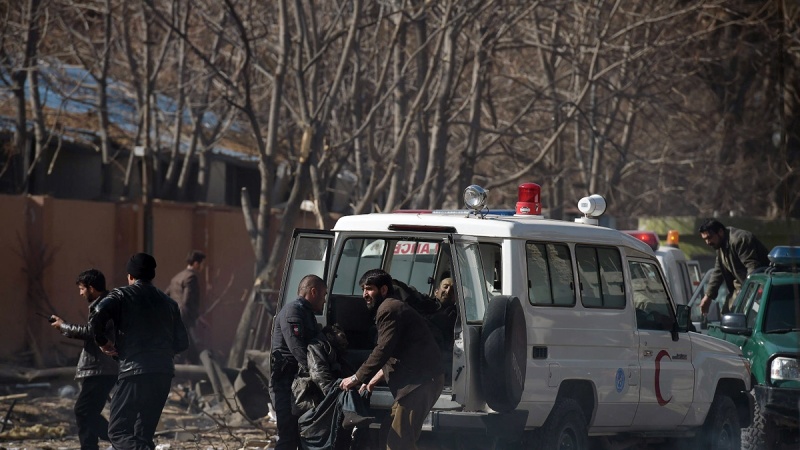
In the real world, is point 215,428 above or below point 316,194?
below

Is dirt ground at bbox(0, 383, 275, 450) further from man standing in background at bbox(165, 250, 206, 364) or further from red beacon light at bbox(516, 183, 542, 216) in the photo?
red beacon light at bbox(516, 183, 542, 216)

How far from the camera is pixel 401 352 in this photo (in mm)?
7688

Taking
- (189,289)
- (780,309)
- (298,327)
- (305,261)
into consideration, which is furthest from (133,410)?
(189,289)

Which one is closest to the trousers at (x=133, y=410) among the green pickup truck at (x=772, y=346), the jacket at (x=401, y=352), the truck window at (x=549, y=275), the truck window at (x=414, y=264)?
the jacket at (x=401, y=352)

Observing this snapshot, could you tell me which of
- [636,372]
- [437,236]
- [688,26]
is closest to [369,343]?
[437,236]

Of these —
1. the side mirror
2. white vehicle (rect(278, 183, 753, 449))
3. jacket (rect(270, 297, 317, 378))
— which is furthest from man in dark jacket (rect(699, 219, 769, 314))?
jacket (rect(270, 297, 317, 378))

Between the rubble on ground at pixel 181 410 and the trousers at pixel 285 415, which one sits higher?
the trousers at pixel 285 415

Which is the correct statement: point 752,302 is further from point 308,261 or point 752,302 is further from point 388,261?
point 308,261

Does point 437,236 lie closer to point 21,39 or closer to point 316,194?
point 316,194

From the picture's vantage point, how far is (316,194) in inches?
571

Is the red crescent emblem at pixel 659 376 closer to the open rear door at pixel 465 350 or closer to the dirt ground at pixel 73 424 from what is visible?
the open rear door at pixel 465 350

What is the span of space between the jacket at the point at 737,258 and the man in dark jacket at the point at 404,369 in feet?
18.4

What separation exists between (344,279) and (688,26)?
14712 mm

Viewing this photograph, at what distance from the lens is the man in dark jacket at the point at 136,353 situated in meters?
8.23
